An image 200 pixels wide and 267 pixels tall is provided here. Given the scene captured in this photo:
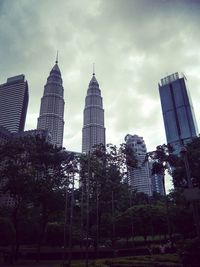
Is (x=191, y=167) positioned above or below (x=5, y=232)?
above

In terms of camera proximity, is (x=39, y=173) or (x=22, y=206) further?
(x=39, y=173)

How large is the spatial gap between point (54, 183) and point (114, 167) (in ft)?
42.9

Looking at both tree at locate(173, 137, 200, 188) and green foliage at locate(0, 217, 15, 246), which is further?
tree at locate(173, 137, 200, 188)

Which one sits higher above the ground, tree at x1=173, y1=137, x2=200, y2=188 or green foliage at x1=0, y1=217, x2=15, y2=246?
tree at x1=173, y1=137, x2=200, y2=188

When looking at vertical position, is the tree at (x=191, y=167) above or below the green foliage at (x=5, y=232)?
above

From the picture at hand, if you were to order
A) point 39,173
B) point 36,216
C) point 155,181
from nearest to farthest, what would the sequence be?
1. point 39,173
2. point 36,216
3. point 155,181

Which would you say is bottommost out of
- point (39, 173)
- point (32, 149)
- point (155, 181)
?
point (39, 173)

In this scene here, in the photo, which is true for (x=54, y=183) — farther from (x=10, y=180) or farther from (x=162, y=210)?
(x=162, y=210)

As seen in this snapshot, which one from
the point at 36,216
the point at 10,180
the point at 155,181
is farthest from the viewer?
the point at 155,181

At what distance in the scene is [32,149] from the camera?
41.0 m

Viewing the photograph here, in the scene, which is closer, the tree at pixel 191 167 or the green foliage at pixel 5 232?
the green foliage at pixel 5 232

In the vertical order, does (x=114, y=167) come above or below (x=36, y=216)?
above

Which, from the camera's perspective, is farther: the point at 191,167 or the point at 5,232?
the point at 191,167

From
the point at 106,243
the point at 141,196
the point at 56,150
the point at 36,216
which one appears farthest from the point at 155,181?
the point at 56,150
